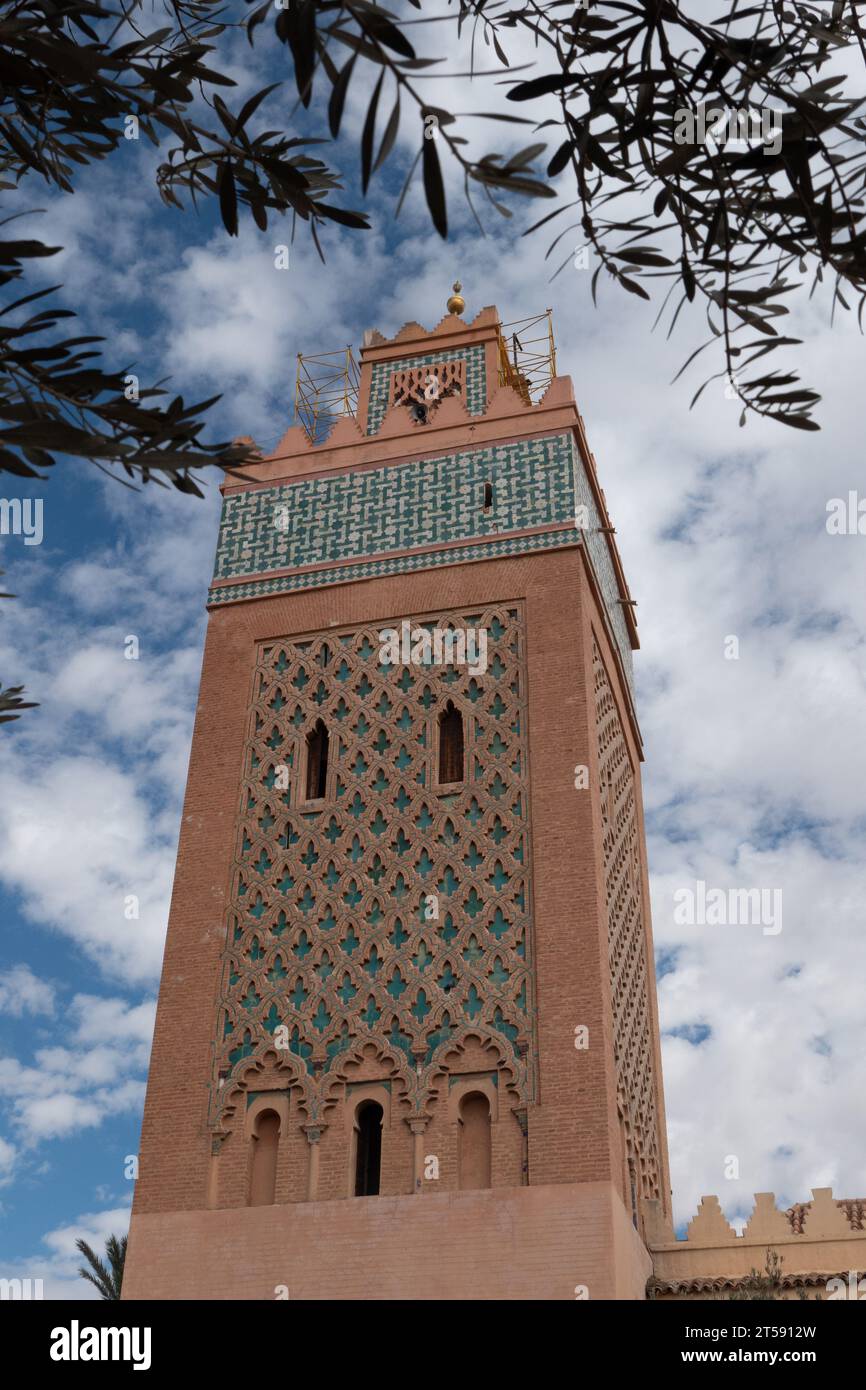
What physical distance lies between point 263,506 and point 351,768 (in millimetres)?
2488

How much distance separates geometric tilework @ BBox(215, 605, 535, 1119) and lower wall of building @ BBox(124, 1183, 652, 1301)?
64 cm

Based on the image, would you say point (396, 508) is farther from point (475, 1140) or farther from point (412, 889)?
point (475, 1140)

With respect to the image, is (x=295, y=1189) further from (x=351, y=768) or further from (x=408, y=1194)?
(x=351, y=768)

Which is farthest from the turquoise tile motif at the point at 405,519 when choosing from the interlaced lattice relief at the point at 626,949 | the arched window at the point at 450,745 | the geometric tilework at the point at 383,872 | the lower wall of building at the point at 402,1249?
the lower wall of building at the point at 402,1249

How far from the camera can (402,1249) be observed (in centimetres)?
793

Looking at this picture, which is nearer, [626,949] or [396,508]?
[626,949]

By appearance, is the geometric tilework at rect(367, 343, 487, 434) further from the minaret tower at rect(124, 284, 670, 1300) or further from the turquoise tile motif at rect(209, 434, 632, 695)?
the turquoise tile motif at rect(209, 434, 632, 695)

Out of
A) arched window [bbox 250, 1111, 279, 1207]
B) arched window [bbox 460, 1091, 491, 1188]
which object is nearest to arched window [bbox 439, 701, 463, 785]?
arched window [bbox 460, 1091, 491, 1188]

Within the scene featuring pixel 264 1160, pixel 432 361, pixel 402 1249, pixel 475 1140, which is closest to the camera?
pixel 402 1249

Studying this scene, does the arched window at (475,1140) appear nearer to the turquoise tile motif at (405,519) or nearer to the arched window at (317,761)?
the arched window at (317,761)

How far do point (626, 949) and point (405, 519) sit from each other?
351cm

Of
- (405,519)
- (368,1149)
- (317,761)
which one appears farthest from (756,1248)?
(405,519)

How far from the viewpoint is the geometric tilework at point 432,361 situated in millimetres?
11023
